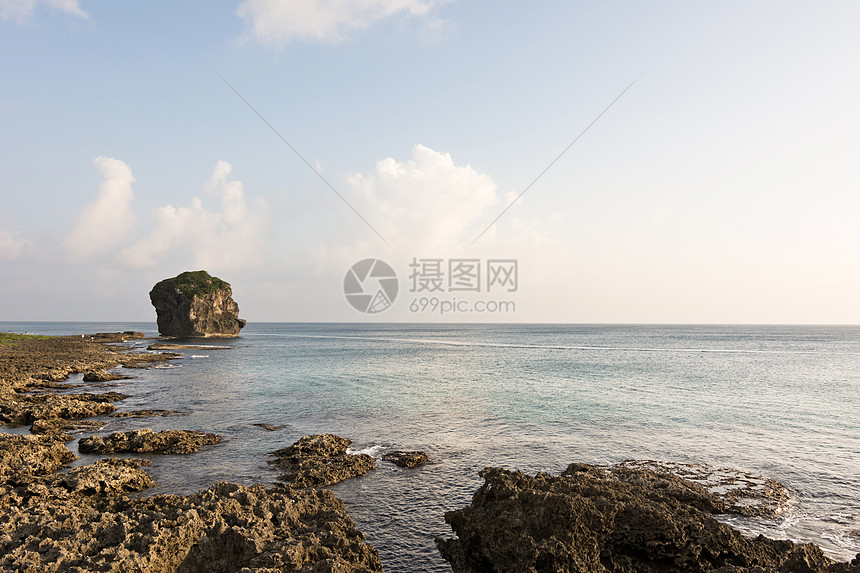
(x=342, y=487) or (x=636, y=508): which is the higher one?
(x=636, y=508)

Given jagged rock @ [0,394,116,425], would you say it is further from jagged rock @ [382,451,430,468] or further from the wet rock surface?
jagged rock @ [382,451,430,468]

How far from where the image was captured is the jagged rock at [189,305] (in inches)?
4675

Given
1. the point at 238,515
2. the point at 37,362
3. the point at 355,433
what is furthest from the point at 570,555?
the point at 37,362

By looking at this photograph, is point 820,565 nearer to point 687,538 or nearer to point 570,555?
point 687,538

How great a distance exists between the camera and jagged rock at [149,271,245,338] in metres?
119

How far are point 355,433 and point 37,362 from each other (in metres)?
42.0

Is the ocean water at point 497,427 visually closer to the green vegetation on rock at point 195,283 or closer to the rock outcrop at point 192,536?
the rock outcrop at point 192,536

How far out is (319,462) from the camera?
17.8m

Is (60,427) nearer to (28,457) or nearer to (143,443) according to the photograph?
(143,443)

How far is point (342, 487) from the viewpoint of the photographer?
1603 centimetres

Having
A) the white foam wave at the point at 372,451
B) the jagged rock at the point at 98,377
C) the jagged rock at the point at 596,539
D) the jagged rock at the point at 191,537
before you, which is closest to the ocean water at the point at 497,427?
the white foam wave at the point at 372,451

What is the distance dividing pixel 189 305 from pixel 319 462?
377 ft

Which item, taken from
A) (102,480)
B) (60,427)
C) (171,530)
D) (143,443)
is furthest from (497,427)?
(60,427)

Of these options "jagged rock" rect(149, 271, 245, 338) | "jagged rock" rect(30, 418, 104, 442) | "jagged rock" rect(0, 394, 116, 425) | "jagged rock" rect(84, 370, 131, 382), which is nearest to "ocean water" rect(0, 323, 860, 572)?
"jagged rock" rect(30, 418, 104, 442)
